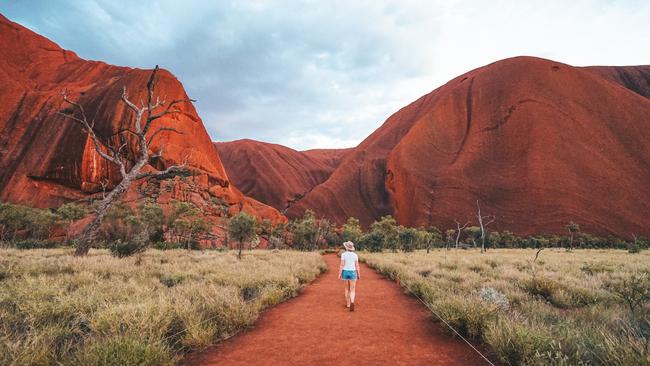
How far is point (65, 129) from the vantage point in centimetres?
5794

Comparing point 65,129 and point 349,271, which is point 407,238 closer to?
point 349,271

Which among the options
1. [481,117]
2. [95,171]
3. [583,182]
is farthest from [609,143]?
[95,171]

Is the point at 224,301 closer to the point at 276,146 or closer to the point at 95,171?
the point at 95,171

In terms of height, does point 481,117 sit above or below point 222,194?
above

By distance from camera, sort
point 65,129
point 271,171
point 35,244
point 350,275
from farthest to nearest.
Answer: point 271,171, point 65,129, point 35,244, point 350,275

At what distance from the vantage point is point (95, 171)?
180 ft

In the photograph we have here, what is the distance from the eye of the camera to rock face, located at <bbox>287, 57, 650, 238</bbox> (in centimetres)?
6775

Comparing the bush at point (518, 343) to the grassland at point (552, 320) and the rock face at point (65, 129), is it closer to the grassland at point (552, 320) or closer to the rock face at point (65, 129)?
the grassland at point (552, 320)

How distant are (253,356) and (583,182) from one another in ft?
301

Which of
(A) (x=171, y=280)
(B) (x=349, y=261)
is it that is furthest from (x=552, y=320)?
(A) (x=171, y=280)

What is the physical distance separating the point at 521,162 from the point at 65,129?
343ft

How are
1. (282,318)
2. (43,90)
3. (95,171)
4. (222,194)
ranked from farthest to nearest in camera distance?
1. (43,90)
2. (222,194)
3. (95,171)
4. (282,318)

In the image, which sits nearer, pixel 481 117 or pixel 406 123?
pixel 481 117

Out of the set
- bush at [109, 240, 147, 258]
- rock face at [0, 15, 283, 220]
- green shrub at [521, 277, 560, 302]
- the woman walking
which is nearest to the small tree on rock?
rock face at [0, 15, 283, 220]
